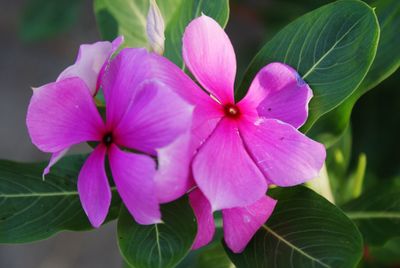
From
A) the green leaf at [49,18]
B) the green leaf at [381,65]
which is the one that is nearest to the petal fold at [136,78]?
the green leaf at [381,65]

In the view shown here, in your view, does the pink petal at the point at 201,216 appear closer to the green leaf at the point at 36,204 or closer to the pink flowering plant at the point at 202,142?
the pink flowering plant at the point at 202,142

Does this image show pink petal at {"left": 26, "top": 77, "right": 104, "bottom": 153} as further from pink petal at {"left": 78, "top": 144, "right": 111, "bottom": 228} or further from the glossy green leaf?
the glossy green leaf

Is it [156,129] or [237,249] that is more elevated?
[156,129]

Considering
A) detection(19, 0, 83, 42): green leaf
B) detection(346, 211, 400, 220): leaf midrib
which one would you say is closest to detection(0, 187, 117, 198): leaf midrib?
detection(346, 211, 400, 220): leaf midrib

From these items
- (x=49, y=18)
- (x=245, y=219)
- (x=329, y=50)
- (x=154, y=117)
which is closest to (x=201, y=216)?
(x=245, y=219)

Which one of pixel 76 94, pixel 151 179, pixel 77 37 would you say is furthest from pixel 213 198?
pixel 77 37

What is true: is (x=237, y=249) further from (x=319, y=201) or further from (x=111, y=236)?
(x=111, y=236)
